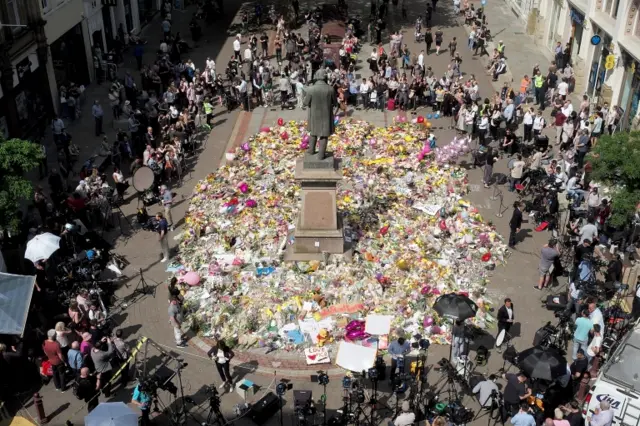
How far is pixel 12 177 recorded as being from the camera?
1852 cm

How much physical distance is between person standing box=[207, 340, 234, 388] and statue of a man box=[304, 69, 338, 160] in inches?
239

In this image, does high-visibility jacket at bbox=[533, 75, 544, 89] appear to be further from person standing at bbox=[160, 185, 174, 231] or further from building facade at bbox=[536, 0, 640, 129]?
person standing at bbox=[160, 185, 174, 231]

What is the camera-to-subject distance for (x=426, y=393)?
16281 mm

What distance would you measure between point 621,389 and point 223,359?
8.18 meters

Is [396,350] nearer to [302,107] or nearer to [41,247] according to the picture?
[41,247]

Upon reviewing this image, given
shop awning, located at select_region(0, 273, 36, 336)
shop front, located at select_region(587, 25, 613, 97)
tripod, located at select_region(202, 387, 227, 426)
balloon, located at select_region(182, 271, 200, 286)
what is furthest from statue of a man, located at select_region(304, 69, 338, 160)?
shop front, located at select_region(587, 25, 613, 97)

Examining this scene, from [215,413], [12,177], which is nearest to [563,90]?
[215,413]

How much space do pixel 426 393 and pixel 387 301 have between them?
10.8 ft

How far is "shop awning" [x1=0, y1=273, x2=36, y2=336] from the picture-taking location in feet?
52.4

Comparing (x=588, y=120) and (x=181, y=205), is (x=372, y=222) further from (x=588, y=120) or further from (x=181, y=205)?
(x=588, y=120)

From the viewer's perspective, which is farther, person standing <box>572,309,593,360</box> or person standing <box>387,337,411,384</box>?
person standing <box>572,309,593,360</box>

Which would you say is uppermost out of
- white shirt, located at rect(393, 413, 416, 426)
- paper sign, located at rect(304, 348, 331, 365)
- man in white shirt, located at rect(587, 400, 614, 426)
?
man in white shirt, located at rect(587, 400, 614, 426)

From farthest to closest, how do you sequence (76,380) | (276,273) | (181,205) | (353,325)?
(181,205) < (276,273) < (353,325) < (76,380)

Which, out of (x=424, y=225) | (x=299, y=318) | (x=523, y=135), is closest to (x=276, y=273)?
(x=299, y=318)
